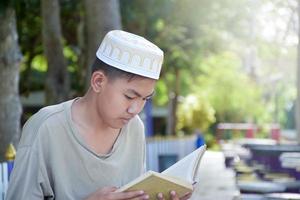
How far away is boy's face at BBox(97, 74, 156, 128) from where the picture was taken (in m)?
2.17

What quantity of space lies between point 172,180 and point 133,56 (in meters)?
0.44

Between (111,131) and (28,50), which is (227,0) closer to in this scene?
(28,50)

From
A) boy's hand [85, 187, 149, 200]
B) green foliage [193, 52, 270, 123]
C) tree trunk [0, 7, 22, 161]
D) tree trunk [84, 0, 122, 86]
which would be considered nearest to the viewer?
boy's hand [85, 187, 149, 200]

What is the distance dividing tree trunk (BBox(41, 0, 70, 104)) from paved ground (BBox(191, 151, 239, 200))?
2.37 metres

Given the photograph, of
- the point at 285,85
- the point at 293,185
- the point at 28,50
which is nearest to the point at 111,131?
the point at 293,185

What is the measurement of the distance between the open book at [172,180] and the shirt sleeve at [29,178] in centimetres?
27

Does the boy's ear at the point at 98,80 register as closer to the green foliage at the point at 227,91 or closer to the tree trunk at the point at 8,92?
the tree trunk at the point at 8,92

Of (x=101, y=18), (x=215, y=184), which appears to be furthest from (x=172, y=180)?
(x=215, y=184)

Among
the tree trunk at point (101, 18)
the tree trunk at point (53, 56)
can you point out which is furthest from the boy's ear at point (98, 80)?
the tree trunk at point (53, 56)

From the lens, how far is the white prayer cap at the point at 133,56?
2.14 meters

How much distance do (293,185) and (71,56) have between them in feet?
42.0

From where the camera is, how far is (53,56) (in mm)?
8898

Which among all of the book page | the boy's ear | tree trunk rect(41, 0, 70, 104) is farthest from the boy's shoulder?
tree trunk rect(41, 0, 70, 104)

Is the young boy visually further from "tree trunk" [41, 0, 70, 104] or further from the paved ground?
"tree trunk" [41, 0, 70, 104]
